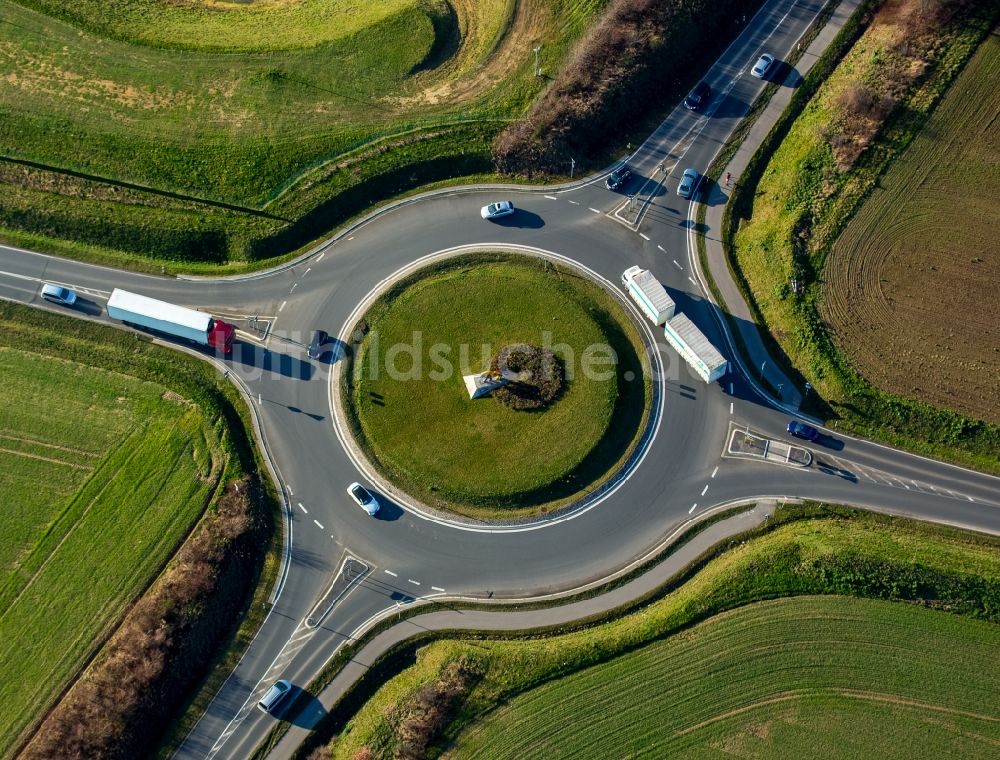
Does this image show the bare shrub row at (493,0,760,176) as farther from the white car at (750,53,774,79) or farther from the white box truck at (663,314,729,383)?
the white box truck at (663,314,729,383)

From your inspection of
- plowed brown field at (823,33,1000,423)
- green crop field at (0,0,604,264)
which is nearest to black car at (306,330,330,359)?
green crop field at (0,0,604,264)

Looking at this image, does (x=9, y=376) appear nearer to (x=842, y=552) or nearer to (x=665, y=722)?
(x=665, y=722)

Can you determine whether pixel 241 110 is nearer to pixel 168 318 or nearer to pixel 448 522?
pixel 168 318

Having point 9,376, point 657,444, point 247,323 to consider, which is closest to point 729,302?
point 657,444

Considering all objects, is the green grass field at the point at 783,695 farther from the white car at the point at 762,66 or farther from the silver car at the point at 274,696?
the white car at the point at 762,66

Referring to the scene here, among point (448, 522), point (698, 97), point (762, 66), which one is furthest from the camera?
point (762, 66)

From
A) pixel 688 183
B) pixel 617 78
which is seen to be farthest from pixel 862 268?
pixel 617 78

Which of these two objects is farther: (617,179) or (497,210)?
(617,179)
